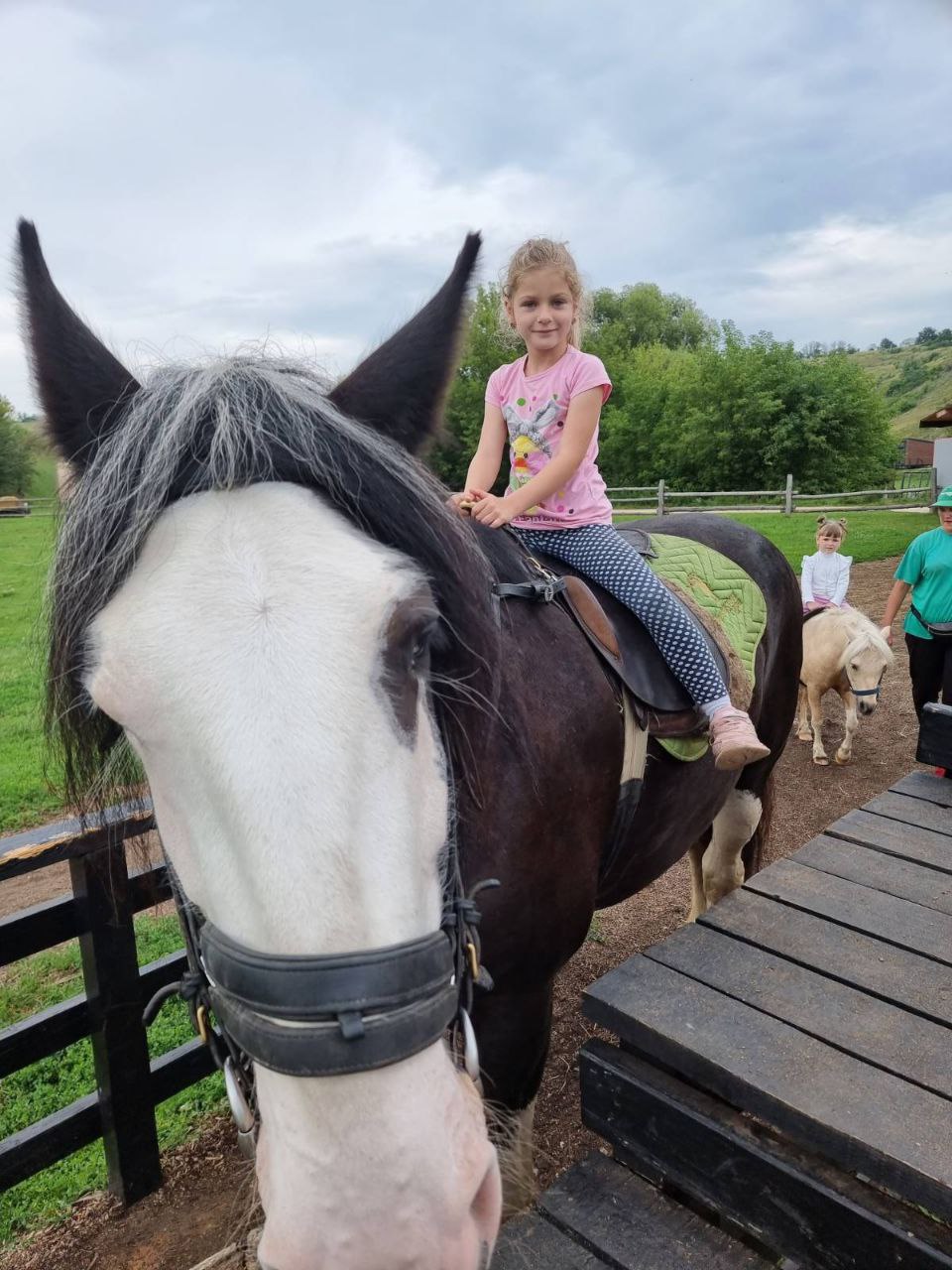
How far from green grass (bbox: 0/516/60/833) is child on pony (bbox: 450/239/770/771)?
1.23 m

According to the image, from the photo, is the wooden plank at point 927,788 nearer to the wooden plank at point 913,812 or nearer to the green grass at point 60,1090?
the wooden plank at point 913,812

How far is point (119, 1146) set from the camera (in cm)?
260

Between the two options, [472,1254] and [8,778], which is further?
[8,778]

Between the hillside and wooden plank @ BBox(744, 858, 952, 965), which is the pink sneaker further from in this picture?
the hillside

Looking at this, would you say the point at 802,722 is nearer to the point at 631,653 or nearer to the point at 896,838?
the point at 896,838

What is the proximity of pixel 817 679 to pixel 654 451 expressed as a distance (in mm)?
34134

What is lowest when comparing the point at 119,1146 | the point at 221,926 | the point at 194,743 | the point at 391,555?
the point at 119,1146

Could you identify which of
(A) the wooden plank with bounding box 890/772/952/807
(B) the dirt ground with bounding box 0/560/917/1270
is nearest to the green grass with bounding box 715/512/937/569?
(B) the dirt ground with bounding box 0/560/917/1270

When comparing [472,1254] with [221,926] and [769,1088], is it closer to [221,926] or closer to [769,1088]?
[221,926]

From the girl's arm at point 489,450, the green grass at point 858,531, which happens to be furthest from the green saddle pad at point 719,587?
the green grass at point 858,531

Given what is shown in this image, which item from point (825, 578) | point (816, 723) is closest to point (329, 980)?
point (816, 723)

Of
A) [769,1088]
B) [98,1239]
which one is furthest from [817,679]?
[98,1239]

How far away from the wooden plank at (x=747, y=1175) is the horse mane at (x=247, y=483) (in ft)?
3.18

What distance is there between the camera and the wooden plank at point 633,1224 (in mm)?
1530
